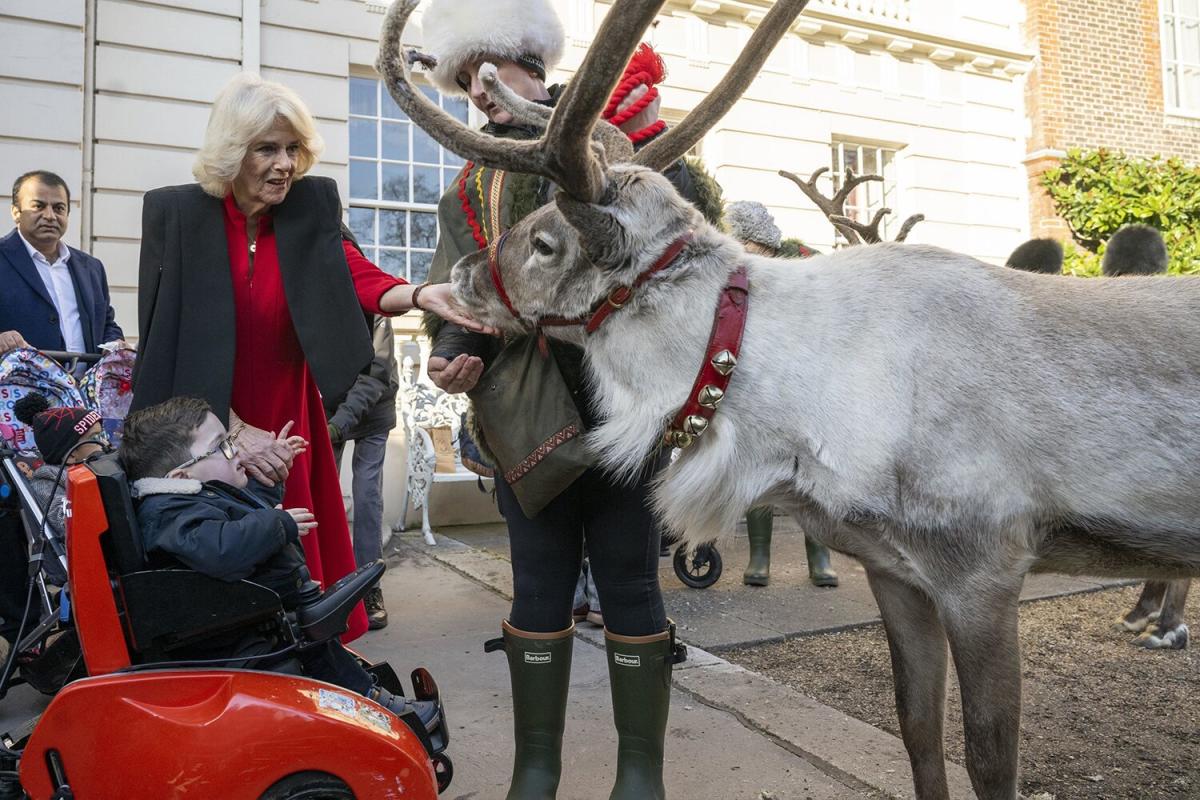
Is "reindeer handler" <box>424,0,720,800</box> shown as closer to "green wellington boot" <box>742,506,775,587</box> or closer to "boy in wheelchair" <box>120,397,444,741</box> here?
"boy in wheelchair" <box>120,397,444,741</box>

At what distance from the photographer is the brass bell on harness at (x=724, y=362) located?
2.07m

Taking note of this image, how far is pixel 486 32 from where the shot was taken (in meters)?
2.49

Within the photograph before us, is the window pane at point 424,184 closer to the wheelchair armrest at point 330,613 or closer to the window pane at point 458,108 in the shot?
the window pane at point 458,108

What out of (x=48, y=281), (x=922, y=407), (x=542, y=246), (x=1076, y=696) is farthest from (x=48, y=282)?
(x=1076, y=696)

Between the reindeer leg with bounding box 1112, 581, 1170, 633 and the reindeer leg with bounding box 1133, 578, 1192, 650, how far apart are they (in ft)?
0.42

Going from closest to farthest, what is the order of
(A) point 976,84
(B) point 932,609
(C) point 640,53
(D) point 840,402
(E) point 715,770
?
(D) point 840,402, (B) point 932,609, (C) point 640,53, (E) point 715,770, (A) point 976,84

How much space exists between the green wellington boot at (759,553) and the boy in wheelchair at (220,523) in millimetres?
3554

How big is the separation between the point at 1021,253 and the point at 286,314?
5846mm

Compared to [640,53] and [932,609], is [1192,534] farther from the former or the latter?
[640,53]

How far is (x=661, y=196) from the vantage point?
7.22 feet

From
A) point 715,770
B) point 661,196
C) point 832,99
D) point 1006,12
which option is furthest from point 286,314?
point 1006,12

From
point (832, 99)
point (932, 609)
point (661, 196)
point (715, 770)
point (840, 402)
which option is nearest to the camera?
point (840, 402)

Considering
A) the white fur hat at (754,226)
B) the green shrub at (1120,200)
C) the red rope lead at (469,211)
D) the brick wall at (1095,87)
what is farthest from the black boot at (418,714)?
the brick wall at (1095,87)

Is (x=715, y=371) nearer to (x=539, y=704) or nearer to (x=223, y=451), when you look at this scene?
(x=539, y=704)
